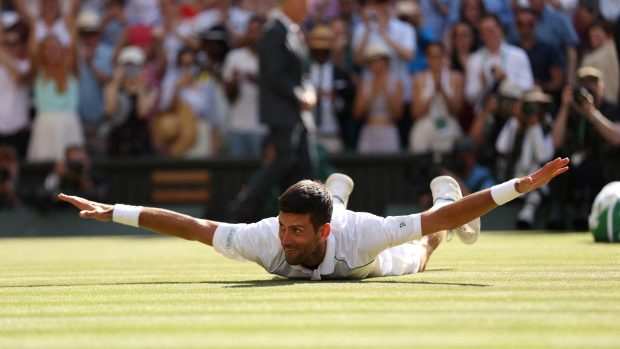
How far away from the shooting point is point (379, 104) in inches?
707

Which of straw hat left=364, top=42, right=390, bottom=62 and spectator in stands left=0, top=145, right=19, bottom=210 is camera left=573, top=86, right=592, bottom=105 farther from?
spectator in stands left=0, top=145, right=19, bottom=210

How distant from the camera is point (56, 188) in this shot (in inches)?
734

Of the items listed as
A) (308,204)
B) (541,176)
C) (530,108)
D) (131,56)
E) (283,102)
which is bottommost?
(308,204)

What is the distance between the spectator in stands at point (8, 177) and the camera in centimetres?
1900

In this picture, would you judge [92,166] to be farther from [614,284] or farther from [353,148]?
[614,284]

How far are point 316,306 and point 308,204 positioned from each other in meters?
1.15

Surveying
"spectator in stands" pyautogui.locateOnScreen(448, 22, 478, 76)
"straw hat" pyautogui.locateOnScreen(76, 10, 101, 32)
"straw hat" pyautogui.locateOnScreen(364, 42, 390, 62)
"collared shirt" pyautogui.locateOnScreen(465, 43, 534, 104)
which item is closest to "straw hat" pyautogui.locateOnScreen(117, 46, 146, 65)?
"straw hat" pyautogui.locateOnScreen(76, 10, 101, 32)

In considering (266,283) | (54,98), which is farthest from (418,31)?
(266,283)

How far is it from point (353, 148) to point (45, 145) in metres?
4.66

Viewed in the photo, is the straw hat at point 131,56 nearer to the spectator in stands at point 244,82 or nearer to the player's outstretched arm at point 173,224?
the spectator in stands at point 244,82

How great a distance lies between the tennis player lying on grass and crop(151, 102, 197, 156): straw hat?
10703 millimetres

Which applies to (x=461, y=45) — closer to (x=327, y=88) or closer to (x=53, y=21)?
(x=327, y=88)

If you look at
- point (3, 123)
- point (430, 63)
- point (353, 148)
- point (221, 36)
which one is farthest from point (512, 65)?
point (3, 123)

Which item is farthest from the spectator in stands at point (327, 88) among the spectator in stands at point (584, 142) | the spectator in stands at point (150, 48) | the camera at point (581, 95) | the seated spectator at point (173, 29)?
the camera at point (581, 95)
